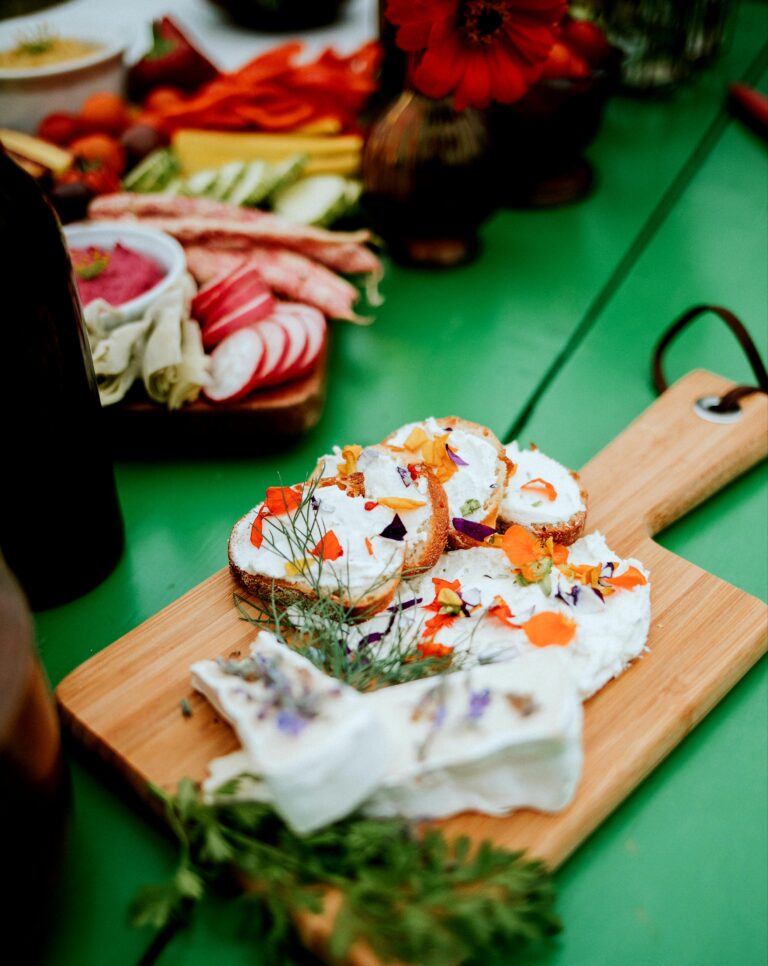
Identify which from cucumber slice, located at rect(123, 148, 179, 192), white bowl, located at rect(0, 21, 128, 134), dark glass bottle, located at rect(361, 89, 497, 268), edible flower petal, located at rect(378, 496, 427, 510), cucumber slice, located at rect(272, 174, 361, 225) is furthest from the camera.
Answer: white bowl, located at rect(0, 21, 128, 134)

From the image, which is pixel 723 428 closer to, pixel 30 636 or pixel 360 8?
pixel 30 636

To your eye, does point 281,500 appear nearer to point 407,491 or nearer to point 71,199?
point 407,491

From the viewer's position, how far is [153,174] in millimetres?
1801

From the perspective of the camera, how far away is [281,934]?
2.30 ft

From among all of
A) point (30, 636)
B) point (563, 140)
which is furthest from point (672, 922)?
point (563, 140)

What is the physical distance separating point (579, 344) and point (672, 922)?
0.99m

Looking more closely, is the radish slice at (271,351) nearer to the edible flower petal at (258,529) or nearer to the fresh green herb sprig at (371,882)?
the edible flower petal at (258,529)

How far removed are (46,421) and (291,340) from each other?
459 millimetres

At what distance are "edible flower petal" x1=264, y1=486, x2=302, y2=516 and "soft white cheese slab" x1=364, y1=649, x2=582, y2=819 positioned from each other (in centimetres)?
27

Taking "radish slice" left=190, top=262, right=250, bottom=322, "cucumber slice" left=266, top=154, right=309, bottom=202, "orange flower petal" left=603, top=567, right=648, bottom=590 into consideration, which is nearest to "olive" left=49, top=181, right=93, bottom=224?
"cucumber slice" left=266, top=154, right=309, bottom=202

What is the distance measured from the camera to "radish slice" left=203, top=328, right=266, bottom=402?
4.16 feet

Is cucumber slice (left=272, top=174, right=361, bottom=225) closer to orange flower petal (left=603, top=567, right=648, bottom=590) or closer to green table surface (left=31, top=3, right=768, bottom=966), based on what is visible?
green table surface (left=31, top=3, right=768, bottom=966)

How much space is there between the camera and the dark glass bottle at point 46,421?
87 centimetres

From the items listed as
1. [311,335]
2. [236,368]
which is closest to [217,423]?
[236,368]
